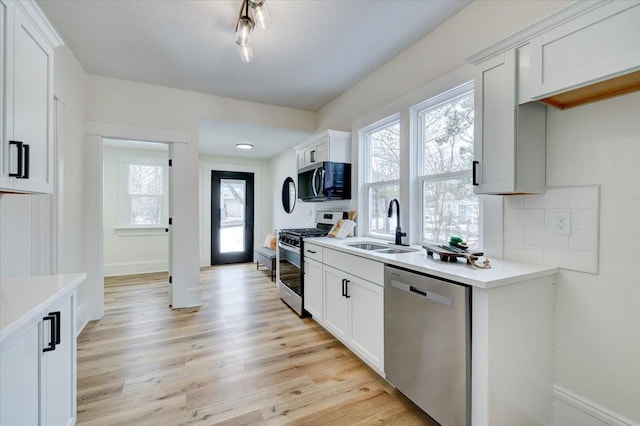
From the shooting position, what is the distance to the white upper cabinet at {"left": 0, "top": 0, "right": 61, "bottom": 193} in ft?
4.22

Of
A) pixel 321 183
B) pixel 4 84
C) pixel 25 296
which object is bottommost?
pixel 25 296

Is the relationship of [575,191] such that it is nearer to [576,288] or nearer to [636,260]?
[636,260]

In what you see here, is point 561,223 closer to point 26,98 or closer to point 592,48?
point 592,48

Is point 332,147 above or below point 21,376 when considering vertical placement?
above

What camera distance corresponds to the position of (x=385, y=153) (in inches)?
120

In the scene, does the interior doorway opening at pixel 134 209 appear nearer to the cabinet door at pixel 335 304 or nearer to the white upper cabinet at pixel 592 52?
the cabinet door at pixel 335 304

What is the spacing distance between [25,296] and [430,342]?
1.93m

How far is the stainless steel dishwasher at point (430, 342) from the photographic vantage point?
4.58ft

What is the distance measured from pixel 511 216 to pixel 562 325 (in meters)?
0.66

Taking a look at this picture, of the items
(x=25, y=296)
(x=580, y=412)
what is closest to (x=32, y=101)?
(x=25, y=296)

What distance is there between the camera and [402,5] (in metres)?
2.09

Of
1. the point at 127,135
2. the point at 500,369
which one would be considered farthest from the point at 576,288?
the point at 127,135

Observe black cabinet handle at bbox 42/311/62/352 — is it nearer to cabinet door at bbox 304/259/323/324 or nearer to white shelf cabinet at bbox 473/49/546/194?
cabinet door at bbox 304/259/323/324

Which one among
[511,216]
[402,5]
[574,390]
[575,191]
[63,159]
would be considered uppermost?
[402,5]
